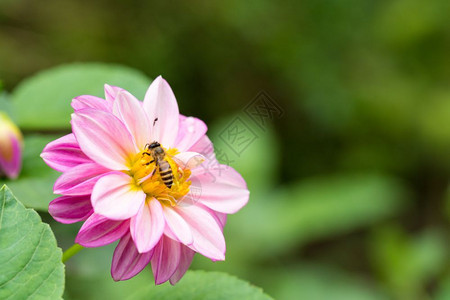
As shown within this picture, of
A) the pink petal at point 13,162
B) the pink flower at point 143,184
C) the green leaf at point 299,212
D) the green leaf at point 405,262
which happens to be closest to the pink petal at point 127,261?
the pink flower at point 143,184

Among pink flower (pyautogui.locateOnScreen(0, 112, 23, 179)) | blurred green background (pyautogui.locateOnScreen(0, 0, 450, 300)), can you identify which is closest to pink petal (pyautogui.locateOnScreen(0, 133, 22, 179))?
pink flower (pyautogui.locateOnScreen(0, 112, 23, 179))

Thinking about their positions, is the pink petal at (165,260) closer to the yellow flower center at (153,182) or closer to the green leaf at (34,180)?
the yellow flower center at (153,182)

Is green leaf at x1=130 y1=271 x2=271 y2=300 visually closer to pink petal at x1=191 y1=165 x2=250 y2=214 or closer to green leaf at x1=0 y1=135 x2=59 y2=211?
pink petal at x1=191 y1=165 x2=250 y2=214

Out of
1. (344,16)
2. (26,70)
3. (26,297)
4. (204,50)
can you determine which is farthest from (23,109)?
(344,16)

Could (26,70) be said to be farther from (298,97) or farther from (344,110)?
(344,110)

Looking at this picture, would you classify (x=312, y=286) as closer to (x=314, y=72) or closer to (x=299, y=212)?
(x=299, y=212)
